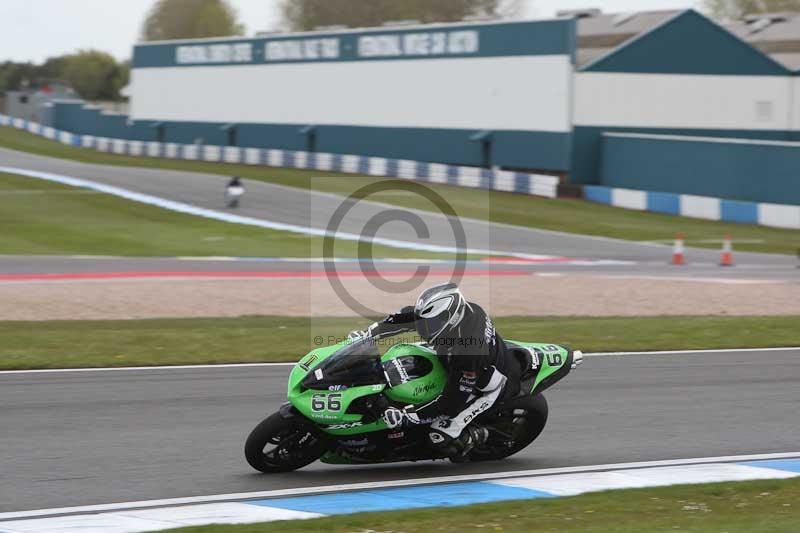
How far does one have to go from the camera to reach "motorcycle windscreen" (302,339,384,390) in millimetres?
7965

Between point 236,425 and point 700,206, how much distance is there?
32341 millimetres

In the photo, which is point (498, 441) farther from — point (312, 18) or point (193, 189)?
point (312, 18)

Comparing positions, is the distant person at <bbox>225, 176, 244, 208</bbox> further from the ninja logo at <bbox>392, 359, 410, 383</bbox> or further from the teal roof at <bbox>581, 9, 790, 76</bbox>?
the ninja logo at <bbox>392, 359, 410, 383</bbox>

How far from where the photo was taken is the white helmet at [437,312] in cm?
802

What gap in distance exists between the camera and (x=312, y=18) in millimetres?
105250

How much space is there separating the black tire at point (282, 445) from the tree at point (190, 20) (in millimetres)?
120418

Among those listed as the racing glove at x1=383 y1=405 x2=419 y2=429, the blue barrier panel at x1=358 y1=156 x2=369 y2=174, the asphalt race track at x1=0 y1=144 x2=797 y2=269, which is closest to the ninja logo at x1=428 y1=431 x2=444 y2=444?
the racing glove at x1=383 y1=405 x2=419 y2=429

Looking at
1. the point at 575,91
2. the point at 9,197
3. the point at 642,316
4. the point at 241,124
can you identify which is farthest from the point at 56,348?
the point at 241,124

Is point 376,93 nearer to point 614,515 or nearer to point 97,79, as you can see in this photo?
point 614,515

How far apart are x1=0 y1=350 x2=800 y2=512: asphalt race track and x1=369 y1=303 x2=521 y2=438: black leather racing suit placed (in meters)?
0.65

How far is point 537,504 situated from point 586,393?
4146mm

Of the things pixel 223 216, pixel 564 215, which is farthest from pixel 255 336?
pixel 564 215

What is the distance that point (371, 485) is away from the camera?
8250 mm

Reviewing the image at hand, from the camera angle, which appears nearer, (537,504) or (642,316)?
(537,504)
